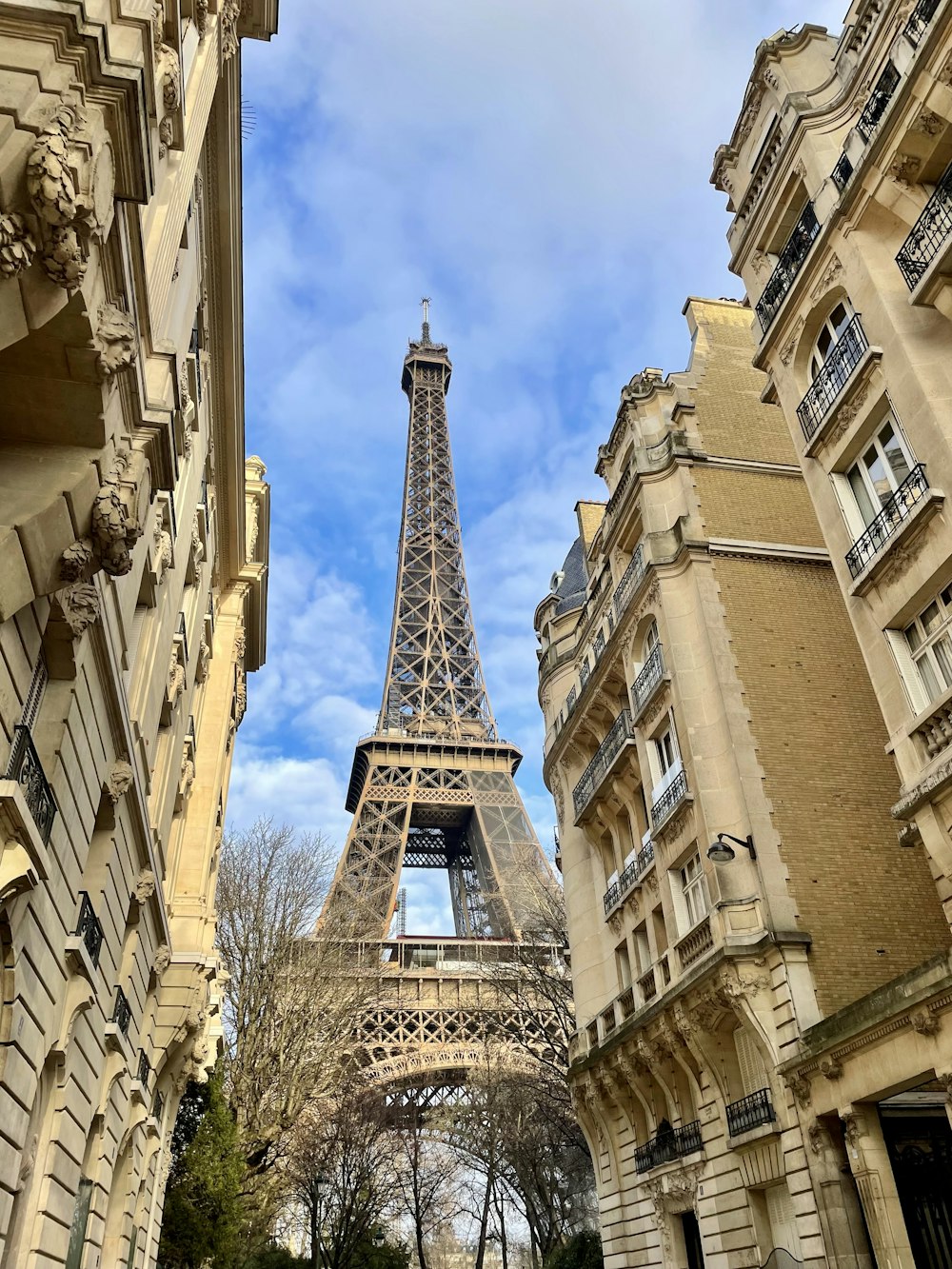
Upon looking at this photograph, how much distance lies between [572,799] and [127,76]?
23.0 metres

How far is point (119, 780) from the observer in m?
11.5

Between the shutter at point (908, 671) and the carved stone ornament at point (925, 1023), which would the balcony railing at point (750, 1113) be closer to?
the carved stone ornament at point (925, 1023)

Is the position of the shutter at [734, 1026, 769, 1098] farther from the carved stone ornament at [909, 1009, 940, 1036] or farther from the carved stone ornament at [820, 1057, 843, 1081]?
the carved stone ornament at [909, 1009, 940, 1036]

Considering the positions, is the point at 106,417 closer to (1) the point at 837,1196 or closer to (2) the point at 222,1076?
(1) the point at 837,1196

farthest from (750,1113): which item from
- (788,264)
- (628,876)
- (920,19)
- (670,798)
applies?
(920,19)

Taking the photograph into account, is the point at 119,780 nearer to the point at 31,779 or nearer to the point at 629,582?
the point at 31,779

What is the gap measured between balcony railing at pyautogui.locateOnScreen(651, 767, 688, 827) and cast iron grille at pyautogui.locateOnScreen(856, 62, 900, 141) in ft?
37.1

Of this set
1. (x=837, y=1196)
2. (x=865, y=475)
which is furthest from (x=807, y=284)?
(x=837, y=1196)

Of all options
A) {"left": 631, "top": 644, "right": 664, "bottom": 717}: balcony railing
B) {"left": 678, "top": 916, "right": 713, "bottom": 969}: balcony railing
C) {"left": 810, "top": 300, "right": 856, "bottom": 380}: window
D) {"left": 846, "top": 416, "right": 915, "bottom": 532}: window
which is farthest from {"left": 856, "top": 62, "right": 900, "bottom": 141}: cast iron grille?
{"left": 678, "top": 916, "right": 713, "bottom": 969}: balcony railing

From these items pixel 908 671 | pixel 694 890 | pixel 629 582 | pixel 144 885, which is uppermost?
pixel 629 582

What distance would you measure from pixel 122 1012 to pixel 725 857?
9.65m

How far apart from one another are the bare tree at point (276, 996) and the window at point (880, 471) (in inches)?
850

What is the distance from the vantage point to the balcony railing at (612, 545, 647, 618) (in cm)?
2181

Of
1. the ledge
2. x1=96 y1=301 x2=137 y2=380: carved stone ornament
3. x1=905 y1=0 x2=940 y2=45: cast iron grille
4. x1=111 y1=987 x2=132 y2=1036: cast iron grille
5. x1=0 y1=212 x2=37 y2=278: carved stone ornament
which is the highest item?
x1=905 y1=0 x2=940 y2=45: cast iron grille
